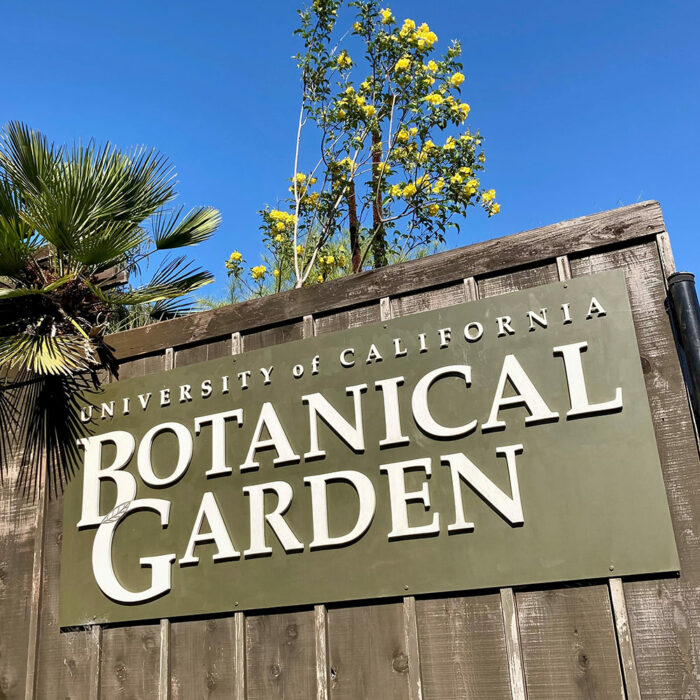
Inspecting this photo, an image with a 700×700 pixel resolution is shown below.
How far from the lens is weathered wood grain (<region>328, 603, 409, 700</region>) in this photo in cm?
268

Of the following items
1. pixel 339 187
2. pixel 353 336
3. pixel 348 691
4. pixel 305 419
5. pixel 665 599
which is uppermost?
pixel 339 187

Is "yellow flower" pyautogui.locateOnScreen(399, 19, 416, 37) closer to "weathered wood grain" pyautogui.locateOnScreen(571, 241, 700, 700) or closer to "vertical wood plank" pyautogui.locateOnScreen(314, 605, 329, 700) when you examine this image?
"weathered wood grain" pyautogui.locateOnScreen(571, 241, 700, 700)

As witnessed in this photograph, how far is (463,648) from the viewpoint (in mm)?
2594

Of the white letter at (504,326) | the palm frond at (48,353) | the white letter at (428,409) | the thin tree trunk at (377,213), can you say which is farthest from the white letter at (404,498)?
the thin tree trunk at (377,213)

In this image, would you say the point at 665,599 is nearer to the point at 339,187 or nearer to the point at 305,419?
the point at 305,419

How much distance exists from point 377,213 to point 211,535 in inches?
194

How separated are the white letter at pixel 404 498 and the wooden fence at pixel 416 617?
9.7 inches

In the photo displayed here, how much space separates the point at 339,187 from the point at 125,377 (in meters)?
4.22

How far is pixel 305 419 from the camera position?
316cm

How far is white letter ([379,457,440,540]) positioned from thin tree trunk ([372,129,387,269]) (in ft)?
15.3

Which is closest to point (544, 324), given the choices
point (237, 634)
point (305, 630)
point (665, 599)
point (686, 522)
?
point (686, 522)

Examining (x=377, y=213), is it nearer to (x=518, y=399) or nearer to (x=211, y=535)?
(x=211, y=535)

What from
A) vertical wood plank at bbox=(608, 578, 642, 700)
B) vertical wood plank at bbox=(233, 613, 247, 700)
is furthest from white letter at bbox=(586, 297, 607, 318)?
vertical wood plank at bbox=(233, 613, 247, 700)

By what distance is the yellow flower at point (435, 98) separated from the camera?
7.36 meters
